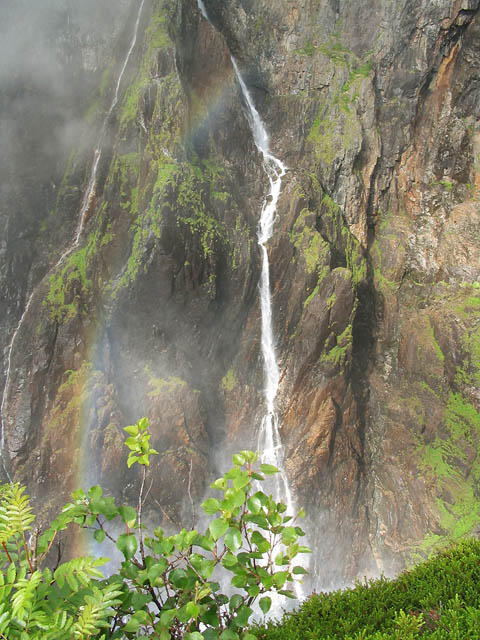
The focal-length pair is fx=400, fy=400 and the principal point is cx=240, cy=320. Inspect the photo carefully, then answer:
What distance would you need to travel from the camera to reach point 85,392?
39.8ft

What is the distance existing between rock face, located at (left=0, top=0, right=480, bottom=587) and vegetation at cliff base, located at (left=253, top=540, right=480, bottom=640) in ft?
31.9

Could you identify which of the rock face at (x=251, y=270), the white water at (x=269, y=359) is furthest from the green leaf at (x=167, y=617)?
the white water at (x=269, y=359)

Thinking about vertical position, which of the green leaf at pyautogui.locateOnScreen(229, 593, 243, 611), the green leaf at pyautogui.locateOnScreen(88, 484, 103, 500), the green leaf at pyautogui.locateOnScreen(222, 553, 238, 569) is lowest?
the green leaf at pyautogui.locateOnScreen(229, 593, 243, 611)

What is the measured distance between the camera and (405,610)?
2.88 meters

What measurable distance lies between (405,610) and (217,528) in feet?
6.87

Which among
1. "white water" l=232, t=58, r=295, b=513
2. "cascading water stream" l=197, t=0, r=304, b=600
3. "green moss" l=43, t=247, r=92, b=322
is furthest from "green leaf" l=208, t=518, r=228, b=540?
"green moss" l=43, t=247, r=92, b=322

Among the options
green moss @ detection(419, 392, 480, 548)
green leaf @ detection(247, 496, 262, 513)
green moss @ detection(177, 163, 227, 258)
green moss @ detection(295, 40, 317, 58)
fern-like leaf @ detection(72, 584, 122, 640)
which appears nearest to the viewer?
fern-like leaf @ detection(72, 584, 122, 640)

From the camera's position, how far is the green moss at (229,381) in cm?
1393

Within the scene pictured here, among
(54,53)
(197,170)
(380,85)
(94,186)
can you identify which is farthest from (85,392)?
(380,85)

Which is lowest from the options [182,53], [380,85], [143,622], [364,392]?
[364,392]

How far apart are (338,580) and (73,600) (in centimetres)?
1412

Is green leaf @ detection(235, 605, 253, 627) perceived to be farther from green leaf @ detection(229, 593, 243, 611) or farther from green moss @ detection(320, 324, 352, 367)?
green moss @ detection(320, 324, 352, 367)

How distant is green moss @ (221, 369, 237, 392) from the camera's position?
1393 centimetres

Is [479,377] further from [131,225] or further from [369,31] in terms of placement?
[369,31]
